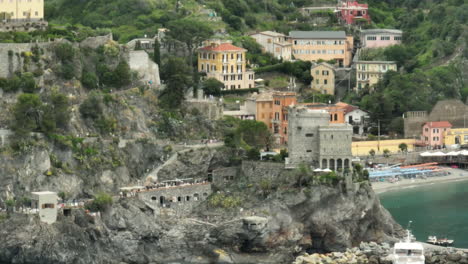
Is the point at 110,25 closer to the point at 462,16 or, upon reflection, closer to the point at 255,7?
the point at 255,7

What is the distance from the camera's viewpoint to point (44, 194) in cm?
8019

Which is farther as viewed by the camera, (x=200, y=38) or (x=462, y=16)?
(x=462, y=16)

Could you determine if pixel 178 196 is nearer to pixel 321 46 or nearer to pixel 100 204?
pixel 100 204

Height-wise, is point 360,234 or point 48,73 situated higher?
point 48,73

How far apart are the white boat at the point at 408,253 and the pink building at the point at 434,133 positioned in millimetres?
32877

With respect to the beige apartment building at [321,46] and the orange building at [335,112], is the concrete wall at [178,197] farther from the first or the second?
the beige apartment building at [321,46]

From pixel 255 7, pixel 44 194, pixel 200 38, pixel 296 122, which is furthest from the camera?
pixel 255 7

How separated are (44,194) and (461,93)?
4381 cm

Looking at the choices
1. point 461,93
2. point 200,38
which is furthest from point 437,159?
point 200,38

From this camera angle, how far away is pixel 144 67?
95938mm

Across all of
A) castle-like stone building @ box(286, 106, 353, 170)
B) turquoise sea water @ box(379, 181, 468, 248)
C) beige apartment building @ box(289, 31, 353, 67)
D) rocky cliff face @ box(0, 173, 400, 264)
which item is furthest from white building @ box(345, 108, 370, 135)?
rocky cliff face @ box(0, 173, 400, 264)

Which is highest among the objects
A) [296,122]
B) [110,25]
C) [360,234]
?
[110,25]

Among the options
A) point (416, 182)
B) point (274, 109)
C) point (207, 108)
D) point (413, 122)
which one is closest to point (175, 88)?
point (207, 108)

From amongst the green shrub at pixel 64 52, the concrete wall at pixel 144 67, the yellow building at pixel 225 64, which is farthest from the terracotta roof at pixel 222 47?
the green shrub at pixel 64 52
